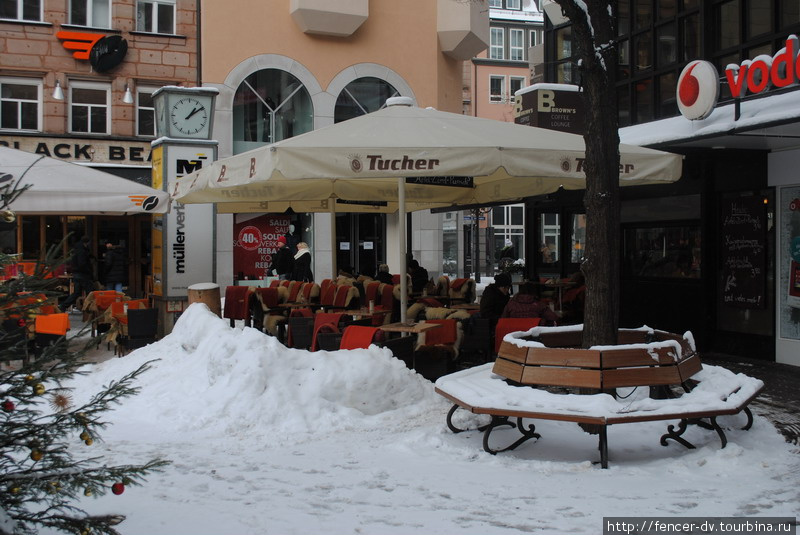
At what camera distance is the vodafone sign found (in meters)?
8.44

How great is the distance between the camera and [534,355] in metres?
5.70

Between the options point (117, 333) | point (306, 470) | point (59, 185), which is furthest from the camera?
point (117, 333)

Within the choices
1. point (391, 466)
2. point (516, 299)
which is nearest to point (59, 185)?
point (516, 299)

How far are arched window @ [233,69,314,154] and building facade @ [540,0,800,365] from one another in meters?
12.2

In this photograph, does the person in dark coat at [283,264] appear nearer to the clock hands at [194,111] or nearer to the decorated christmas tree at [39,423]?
the clock hands at [194,111]

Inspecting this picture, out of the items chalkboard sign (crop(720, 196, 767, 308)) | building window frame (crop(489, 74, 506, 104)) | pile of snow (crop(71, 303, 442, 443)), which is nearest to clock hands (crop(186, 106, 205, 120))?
pile of snow (crop(71, 303, 442, 443))

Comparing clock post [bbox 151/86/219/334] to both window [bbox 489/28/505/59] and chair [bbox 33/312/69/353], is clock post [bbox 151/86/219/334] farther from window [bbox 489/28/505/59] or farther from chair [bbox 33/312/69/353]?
window [bbox 489/28/505/59]

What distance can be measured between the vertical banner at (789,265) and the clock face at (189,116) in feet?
27.6

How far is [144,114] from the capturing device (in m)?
22.2

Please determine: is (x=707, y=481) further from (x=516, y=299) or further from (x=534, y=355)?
(x=516, y=299)

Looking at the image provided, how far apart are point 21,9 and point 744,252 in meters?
19.2

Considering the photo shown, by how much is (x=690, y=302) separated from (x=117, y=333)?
826cm

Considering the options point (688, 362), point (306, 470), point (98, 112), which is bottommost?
point (306, 470)

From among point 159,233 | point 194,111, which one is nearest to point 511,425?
point 159,233
